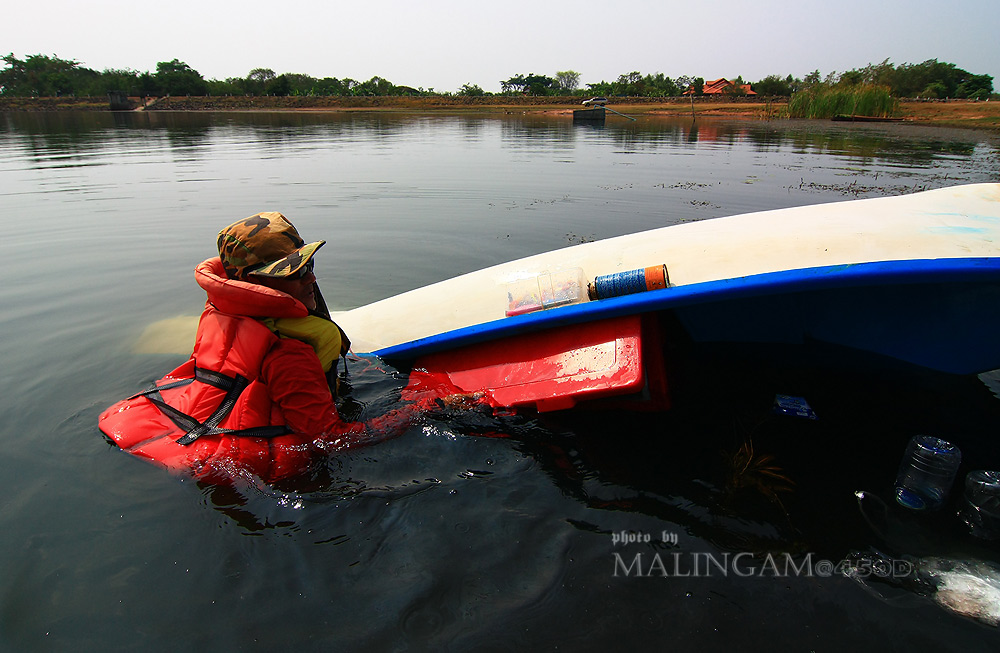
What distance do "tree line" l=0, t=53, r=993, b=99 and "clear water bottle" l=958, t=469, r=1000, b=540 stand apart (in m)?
38.7

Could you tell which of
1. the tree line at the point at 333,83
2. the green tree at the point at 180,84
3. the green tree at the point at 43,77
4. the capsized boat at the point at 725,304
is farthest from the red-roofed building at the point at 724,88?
the green tree at the point at 43,77

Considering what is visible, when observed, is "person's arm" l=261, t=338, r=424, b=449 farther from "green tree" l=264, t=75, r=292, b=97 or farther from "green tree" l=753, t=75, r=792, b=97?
"green tree" l=264, t=75, r=292, b=97

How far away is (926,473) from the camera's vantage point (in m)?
2.67

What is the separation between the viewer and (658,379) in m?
3.18

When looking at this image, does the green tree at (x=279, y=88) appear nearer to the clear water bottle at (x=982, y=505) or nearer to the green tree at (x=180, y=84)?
the green tree at (x=180, y=84)

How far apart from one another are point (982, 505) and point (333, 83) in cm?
10270

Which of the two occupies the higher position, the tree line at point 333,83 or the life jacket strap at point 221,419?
the tree line at point 333,83

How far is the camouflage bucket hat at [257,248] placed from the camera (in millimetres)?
2637

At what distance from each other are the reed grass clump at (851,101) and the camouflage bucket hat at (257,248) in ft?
116

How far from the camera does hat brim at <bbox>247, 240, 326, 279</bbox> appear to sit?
2537 mm

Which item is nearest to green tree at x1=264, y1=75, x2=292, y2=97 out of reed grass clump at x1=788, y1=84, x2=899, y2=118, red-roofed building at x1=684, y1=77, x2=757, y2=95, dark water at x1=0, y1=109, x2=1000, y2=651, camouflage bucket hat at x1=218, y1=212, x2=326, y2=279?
red-roofed building at x1=684, y1=77, x2=757, y2=95

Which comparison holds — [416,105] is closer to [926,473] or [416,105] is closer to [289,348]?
[289,348]

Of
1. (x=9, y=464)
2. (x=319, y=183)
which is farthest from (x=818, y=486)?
(x=319, y=183)

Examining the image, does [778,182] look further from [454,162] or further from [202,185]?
[202,185]
